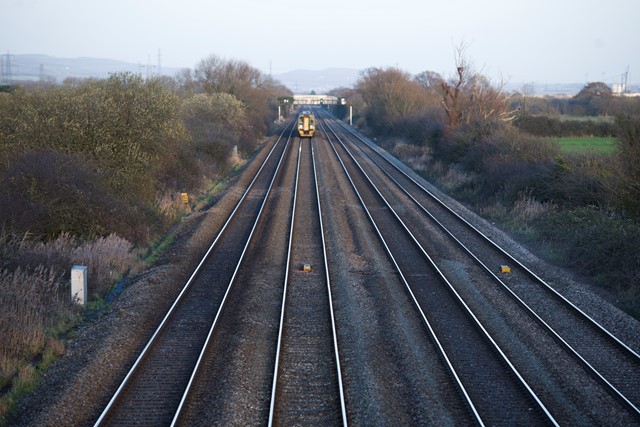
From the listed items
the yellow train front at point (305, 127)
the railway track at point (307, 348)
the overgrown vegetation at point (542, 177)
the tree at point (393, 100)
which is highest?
the tree at point (393, 100)

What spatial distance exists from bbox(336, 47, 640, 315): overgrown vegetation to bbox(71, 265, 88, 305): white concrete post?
10429 millimetres

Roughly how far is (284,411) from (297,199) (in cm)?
1632

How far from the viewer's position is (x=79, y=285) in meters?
11.6

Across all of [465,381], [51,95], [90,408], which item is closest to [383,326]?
[465,381]

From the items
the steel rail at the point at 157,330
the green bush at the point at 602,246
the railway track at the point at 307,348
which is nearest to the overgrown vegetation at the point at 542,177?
the green bush at the point at 602,246

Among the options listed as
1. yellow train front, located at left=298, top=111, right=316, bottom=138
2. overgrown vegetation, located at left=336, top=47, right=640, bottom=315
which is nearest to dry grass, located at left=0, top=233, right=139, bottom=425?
overgrown vegetation, located at left=336, top=47, right=640, bottom=315

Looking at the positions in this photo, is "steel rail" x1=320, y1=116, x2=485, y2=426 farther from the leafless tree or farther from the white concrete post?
the leafless tree

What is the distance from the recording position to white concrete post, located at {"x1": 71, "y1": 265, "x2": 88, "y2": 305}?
37.9ft

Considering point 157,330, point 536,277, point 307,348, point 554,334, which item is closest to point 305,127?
point 536,277

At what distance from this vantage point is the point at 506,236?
18.3 m

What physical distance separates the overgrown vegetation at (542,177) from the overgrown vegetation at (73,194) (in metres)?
10.7

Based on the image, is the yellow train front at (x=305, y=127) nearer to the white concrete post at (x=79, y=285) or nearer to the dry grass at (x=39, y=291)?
the dry grass at (x=39, y=291)

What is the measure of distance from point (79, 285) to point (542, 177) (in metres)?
16.0

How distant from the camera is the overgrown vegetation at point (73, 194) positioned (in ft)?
33.4
